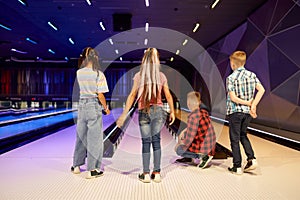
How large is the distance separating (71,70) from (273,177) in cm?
1913

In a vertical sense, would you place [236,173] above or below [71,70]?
below

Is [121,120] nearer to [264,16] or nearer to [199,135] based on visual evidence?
[199,135]

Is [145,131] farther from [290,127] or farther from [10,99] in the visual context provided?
[10,99]

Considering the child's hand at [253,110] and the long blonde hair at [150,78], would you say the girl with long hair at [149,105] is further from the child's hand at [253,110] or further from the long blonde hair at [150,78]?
the child's hand at [253,110]

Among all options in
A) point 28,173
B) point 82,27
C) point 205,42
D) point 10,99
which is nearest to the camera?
point 28,173

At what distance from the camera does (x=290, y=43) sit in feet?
21.2

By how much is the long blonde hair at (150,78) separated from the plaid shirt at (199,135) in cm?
86

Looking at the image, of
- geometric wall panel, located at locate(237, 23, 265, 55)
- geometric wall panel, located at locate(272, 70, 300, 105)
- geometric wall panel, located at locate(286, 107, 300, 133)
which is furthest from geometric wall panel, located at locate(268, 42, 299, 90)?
geometric wall panel, located at locate(286, 107, 300, 133)

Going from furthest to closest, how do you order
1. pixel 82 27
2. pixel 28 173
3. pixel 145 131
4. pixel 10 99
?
pixel 10 99, pixel 82 27, pixel 28 173, pixel 145 131

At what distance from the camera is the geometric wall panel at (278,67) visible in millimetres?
6492

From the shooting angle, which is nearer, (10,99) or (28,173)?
(28,173)

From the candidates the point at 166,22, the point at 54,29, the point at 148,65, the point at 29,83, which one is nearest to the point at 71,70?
the point at 29,83

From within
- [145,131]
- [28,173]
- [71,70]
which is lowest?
[28,173]

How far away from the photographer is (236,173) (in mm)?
3139
